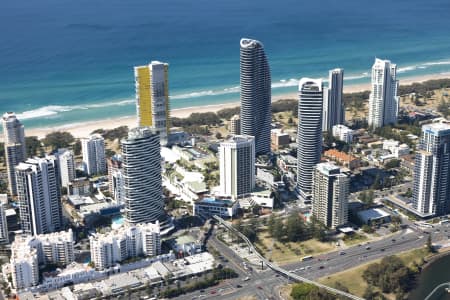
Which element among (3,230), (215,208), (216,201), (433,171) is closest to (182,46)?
(216,201)

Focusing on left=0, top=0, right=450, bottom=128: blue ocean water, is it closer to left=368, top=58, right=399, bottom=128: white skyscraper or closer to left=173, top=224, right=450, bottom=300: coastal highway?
left=368, top=58, right=399, bottom=128: white skyscraper

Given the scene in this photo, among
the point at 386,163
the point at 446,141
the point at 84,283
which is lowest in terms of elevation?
the point at 84,283

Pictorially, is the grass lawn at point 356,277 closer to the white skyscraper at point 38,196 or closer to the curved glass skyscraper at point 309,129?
the curved glass skyscraper at point 309,129

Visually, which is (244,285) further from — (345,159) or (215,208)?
(345,159)

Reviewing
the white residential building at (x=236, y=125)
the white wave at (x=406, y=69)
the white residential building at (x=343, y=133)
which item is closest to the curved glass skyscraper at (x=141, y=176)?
the white residential building at (x=236, y=125)

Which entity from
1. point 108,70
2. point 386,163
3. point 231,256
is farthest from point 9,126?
point 108,70

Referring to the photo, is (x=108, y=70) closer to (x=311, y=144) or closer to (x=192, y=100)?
(x=192, y=100)

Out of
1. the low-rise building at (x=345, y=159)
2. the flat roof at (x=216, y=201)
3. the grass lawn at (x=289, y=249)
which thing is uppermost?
the low-rise building at (x=345, y=159)
